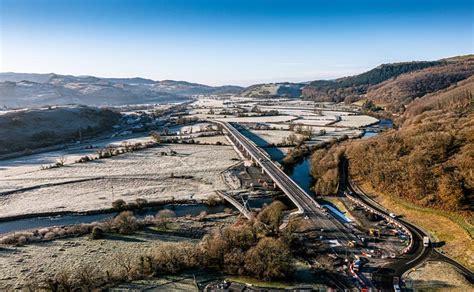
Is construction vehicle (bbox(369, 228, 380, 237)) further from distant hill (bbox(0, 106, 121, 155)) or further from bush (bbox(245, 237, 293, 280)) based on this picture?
distant hill (bbox(0, 106, 121, 155))

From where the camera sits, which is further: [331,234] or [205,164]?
[205,164]

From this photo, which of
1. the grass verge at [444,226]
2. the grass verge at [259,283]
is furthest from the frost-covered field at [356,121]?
the grass verge at [259,283]

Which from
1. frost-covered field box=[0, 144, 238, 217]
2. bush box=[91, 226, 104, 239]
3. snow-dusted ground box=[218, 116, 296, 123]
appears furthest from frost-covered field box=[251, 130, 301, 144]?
bush box=[91, 226, 104, 239]

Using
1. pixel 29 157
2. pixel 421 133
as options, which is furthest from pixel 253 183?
pixel 29 157

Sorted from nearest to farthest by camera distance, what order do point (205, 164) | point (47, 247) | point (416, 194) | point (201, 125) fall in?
point (47, 247), point (416, 194), point (205, 164), point (201, 125)

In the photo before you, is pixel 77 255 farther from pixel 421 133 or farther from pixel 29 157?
pixel 29 157

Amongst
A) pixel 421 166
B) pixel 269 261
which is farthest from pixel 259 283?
pixel 421 166

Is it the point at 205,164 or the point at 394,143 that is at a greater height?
the point at 394,143

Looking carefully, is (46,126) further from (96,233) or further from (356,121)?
(356,121)
